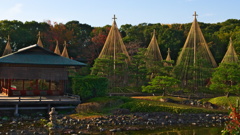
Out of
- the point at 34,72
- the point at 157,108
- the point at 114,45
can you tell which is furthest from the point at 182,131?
the point at 114,45

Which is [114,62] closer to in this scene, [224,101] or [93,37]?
[224,101]

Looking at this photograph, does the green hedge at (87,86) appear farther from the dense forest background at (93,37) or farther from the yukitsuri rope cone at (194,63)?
the dense forest background at (93,37)

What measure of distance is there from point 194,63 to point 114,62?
7833 mm

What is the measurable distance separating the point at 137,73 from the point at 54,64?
1048 cm

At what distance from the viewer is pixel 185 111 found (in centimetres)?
2136

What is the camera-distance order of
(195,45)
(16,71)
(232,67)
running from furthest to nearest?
(195,45)
(232,67)
(16,71)

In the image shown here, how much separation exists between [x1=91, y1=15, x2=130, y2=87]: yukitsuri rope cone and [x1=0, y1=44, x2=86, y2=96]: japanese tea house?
4.76 metres

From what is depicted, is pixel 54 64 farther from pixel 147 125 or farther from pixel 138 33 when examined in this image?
pixel 138 33

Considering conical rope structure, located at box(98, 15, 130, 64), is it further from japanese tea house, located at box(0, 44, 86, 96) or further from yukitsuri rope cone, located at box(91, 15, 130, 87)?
japanese tea house, located at box(0, 44, 86, 96)

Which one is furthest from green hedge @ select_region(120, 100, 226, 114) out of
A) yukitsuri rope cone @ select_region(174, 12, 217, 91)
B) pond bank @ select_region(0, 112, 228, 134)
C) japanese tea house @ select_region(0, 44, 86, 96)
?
yukitsuri rope cone @ select_region(174, 12, 217, 91)

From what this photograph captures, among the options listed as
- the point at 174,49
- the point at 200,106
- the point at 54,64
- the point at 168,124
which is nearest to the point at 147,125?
the point at 168,124

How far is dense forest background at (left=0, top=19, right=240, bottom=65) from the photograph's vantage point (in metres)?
42.1

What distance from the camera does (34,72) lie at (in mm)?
23516

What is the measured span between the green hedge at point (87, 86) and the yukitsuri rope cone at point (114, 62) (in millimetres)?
4476
